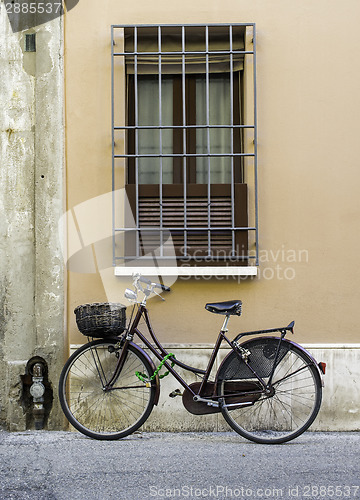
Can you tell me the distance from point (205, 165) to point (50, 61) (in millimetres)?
1574

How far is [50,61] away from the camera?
18.3ft

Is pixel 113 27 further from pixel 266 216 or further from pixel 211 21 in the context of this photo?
pixel 266 216

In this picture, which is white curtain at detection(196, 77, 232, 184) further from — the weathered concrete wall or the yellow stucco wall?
the weathered concrete wall

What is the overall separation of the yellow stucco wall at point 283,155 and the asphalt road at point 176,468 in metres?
0.98

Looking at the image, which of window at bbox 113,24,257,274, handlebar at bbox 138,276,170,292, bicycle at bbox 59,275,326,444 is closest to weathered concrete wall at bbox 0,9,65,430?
bicycle at bbox 59,275,326,444

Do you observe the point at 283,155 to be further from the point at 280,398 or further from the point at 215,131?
the point at 280,398

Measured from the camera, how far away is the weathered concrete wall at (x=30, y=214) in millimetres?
5480

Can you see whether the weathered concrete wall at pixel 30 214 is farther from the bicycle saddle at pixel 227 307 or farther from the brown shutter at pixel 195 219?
the bicycle saddle at pixel 227 307

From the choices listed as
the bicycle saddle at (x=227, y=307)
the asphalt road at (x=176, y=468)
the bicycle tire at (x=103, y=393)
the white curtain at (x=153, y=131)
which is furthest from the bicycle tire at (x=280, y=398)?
the white curtain at (x=153, y=131)

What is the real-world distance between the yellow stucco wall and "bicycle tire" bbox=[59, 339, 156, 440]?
35 centimetres

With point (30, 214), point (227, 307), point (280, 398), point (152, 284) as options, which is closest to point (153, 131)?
point (30, 214)

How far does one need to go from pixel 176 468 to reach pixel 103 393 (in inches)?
49.9

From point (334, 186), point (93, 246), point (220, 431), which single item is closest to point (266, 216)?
point (334, 186)

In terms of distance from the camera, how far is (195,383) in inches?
198
